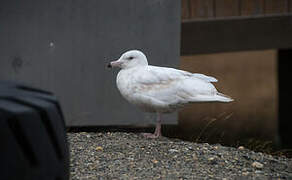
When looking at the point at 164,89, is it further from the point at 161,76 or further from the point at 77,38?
the point at 77,38

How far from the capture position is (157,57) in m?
6.09

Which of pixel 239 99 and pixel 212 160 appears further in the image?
pixel 239 99

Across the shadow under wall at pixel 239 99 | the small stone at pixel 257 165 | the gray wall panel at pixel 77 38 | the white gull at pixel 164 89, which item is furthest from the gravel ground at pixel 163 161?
the shadow under wall at pixel 239 99

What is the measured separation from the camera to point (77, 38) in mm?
6031

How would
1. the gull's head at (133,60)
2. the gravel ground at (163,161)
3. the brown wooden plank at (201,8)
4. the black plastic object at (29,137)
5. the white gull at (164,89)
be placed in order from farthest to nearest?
the brown wooden plank at (201,8) → the gull's head at (133,60) → the white gull at (164,89) → the gravel ground at (163,161) → the black plastic object at (29,137)

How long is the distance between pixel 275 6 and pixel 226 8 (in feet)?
1.87

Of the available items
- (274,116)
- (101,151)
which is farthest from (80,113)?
(274,116)

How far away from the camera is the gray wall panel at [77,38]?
598 cm

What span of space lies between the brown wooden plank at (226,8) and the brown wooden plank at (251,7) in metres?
0.06

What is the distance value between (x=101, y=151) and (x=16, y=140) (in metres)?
2.19

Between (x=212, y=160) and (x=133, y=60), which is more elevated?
(x=133, y=60)

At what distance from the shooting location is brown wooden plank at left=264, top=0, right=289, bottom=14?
272 inches

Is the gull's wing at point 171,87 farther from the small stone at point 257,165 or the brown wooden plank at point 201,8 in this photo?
the brown wooden plank at point 201,8

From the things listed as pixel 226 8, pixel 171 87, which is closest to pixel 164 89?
pixel 171 87
